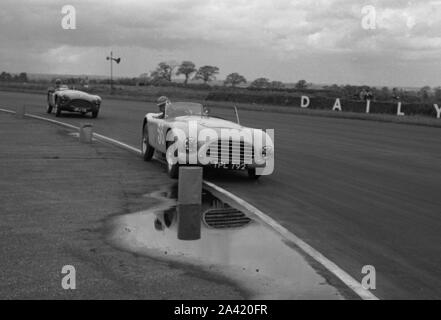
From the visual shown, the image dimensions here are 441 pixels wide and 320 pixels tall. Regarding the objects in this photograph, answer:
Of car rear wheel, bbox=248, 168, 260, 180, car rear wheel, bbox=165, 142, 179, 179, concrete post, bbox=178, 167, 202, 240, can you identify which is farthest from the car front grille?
concrete post, bbox=178, 167, 202, 240

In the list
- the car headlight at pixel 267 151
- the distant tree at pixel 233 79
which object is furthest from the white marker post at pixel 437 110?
the distant tree at pixel 233 79

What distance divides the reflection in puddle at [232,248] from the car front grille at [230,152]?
6.22ft

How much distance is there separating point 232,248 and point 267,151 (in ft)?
14.1

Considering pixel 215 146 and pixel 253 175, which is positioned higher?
pixel 215 146

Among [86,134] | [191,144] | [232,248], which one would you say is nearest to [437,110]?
[86,134]

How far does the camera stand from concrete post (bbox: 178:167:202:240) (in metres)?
6.43

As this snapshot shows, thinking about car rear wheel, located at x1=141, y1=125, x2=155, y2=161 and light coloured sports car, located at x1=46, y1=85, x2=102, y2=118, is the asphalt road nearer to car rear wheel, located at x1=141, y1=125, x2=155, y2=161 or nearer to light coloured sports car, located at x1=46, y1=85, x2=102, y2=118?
car rear wheel, located at x1=141, y1=125, x2=155, y2=161

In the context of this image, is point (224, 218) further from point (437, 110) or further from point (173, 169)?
point (437, 110)

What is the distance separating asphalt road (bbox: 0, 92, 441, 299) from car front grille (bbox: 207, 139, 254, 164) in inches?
15.7

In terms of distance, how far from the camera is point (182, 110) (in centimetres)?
1127

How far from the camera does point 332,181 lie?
10195 millimetres

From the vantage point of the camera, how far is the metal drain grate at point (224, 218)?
676 cm

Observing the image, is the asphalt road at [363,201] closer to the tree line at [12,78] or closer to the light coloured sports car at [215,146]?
the light coloured sports car at [215,146]
